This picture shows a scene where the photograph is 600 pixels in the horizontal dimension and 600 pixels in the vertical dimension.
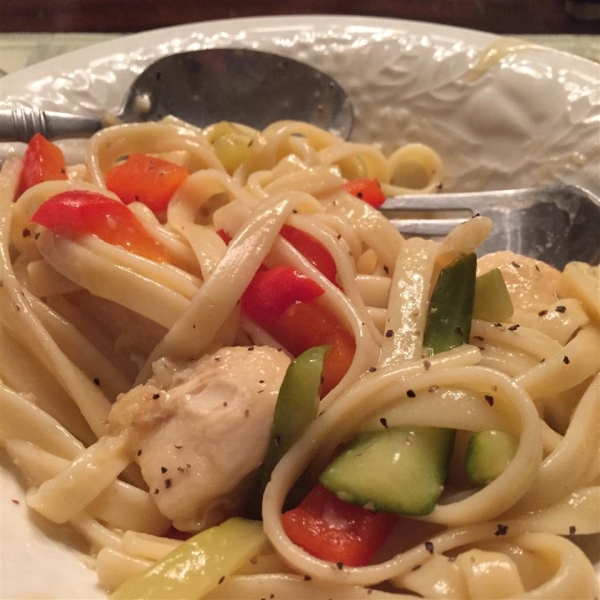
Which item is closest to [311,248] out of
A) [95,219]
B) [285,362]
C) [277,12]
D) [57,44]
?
[285,362]

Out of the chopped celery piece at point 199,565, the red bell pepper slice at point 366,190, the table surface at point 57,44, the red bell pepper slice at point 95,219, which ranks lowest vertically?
the chopped celery piece at point 199,565

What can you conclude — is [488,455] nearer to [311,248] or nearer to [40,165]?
[311,248]

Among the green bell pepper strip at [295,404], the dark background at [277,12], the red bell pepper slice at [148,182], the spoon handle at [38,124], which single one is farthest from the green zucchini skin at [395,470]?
the dark background at [277,12]

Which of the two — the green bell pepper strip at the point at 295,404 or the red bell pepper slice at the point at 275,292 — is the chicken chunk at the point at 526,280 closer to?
the red bell pepper slice at the point at 275,292

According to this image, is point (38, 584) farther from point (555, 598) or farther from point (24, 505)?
point (555, 598)

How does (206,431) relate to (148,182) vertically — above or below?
below

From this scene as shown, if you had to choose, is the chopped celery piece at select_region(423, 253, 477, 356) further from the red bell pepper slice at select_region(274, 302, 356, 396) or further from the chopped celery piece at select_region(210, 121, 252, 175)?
the chopped celery piece at select_region(210, 121, 252, 175)

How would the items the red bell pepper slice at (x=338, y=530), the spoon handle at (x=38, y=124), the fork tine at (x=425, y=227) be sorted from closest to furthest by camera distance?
1. the red bell pepper slice at (x=338, y=530)
2. the spoon handle at (x=38, y=124)
3. the fork tine at (x=425, y=227)

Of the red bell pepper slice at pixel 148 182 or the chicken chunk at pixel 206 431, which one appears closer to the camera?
the chicken chunk at pixel 206 431
